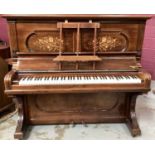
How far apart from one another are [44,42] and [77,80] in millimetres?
536

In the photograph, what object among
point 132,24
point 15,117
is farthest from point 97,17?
point 15,117

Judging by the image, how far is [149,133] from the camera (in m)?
2.14

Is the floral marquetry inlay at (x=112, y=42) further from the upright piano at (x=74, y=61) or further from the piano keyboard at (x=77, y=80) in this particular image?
the piano keyboard at (x=77, y=80)

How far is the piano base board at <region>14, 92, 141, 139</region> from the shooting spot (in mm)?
2094

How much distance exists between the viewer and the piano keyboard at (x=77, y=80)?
177cm

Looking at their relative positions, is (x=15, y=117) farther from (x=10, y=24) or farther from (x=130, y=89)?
(x=130, y=89)

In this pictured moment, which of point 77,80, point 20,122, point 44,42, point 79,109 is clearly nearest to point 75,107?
point 79,109

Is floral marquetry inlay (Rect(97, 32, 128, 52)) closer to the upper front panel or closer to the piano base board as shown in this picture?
the upper front panel

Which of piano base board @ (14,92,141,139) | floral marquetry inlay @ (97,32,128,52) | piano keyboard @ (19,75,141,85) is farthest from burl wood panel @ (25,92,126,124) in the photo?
floral marquetry inlay @ (97,32,128,52)

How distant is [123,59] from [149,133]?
35.0 inches

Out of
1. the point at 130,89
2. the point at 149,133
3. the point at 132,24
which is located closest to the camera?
the point at 130,89

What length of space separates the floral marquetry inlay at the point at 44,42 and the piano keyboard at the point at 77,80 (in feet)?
1.04

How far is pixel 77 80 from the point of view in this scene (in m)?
1.82

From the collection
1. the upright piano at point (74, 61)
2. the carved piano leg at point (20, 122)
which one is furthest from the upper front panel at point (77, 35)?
the carved piano leg at point (20, 122)
